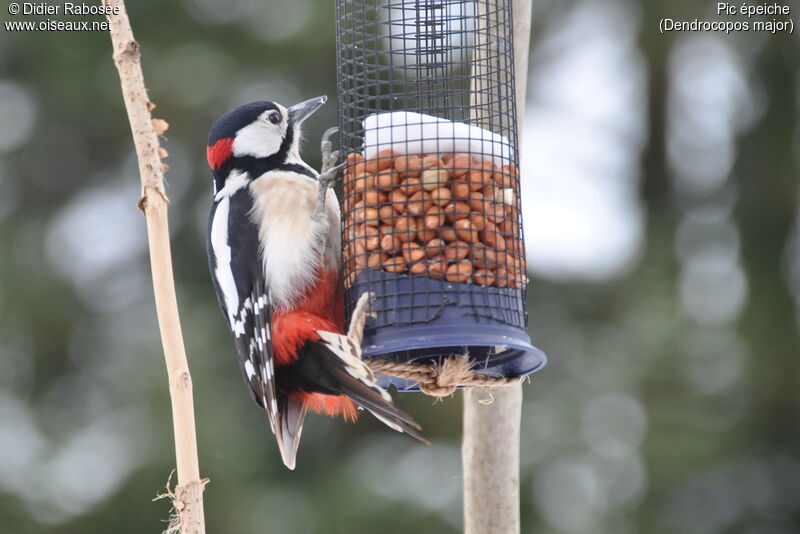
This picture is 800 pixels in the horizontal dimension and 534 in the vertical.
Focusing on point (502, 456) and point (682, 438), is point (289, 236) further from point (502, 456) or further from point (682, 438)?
point (682, 438)

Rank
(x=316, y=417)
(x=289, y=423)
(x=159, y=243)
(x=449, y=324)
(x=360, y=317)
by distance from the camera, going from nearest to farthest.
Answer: (x=159, y=243), (x=449, y=324), (x=360, y=317), (x=289, y=423), (x=316, y=417)

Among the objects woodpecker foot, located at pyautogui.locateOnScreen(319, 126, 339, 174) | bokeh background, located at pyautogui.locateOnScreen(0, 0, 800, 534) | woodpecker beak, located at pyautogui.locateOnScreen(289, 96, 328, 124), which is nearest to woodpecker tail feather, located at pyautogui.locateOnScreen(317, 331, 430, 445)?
woodpecker foot, located at pyautogui.locateOnScreen(319, 126, 339, 174)

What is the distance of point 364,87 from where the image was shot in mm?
3994

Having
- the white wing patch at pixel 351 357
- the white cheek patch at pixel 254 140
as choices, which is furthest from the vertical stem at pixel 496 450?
the white cheek patch at pixel 254 140

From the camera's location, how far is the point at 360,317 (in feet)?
11.8

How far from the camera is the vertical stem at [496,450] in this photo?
3.53m

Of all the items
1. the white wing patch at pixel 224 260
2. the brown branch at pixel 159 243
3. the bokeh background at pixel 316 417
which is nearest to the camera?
the brown branch at pixel 159 243

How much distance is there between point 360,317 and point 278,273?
523 millimetres

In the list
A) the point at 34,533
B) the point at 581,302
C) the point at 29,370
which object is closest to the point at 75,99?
the point at 29,370

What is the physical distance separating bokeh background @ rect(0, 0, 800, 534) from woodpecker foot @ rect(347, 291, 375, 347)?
314 cm

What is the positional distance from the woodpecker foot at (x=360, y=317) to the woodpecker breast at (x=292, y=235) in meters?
0.41

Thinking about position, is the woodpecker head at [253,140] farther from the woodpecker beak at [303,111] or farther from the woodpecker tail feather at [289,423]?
the woodpecker tail feather at [289,423]

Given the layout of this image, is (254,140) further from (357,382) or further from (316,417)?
(316,417)

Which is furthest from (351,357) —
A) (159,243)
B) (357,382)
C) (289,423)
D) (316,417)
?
(316,417)
